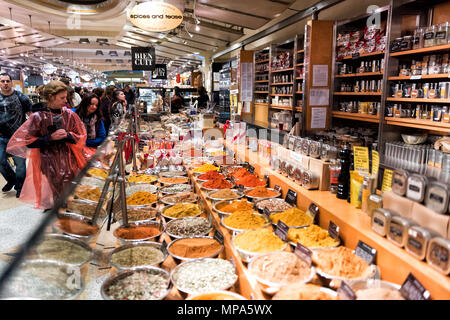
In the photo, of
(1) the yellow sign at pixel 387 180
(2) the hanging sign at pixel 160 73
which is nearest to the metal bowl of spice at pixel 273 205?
(1) the yellow sign at pixel 387 180

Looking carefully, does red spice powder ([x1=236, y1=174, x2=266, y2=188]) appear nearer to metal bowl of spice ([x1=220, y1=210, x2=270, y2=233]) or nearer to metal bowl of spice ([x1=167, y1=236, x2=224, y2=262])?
metal bowl of spice ([x1=220, y1=210, x2=270, y2=233])

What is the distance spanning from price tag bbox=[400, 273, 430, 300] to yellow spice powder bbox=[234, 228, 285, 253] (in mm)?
692

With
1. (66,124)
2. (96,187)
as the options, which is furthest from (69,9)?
(96,187)

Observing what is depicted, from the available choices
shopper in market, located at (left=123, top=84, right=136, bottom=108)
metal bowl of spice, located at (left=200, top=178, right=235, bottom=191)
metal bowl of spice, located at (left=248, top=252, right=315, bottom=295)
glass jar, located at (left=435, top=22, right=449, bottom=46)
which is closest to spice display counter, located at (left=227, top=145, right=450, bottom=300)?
metal bowl of spice, located at (left=248, top=252, right=315, bottom=295)

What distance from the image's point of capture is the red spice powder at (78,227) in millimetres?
1484

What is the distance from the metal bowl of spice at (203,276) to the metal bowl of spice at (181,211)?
0.78 m

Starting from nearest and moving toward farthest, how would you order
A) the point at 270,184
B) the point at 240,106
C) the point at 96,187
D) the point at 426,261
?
1. the point at 426,261
2. the point at 96,187
3. the point at 270,184
4. the point at 240,106

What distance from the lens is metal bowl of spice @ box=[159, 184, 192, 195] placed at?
3300 millimetres

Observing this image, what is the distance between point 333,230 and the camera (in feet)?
6.30

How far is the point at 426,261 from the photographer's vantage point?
1.36m

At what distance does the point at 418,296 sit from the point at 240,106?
8.17 m

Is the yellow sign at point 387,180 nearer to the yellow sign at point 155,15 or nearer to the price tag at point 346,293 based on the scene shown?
the price tag at point 346,293

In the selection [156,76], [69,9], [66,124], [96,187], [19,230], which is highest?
[69,9]
